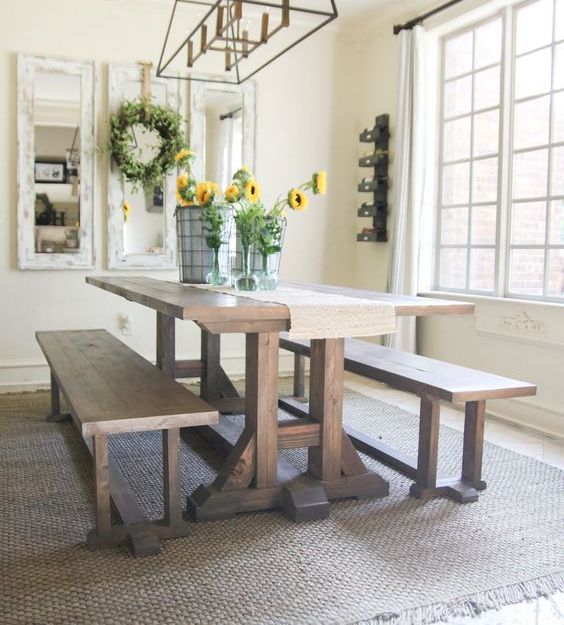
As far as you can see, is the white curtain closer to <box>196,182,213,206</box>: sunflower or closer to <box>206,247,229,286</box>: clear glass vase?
<box>206,247,229,286</box>: clear glass vase

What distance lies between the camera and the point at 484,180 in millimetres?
4180

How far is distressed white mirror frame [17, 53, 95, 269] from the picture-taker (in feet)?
14.4

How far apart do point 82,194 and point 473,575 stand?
354 cm

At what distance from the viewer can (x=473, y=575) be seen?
6.49 feet

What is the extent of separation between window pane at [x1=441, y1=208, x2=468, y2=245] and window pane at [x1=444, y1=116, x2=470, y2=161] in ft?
1.12

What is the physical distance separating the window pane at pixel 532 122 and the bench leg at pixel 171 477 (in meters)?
2.67

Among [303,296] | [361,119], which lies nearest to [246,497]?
[303,296]

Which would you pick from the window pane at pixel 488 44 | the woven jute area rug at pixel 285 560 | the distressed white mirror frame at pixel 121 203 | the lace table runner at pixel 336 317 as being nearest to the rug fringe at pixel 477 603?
the woven jute area rug at pixel 285 560

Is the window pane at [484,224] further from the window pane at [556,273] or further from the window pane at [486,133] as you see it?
the window pane at [556,273]

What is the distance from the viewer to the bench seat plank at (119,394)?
206cm

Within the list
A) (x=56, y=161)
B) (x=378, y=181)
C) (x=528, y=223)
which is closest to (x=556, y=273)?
(x=528, y=223)

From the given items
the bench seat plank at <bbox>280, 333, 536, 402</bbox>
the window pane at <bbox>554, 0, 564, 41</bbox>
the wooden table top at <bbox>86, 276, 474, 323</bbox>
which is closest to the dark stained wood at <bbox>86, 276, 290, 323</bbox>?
the wooden table top at <bbox>86, 276, 474, 323</bbox>

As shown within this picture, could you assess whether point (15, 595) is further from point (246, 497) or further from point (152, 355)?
point (152, 355)

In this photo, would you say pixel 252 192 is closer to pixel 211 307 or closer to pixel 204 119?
pixel 211 307
